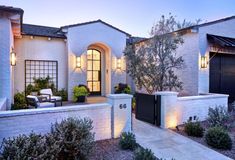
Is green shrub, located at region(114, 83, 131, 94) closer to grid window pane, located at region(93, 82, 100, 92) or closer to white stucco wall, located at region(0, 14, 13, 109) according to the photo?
grid window pane, located at region(93, 82, 100, 92)

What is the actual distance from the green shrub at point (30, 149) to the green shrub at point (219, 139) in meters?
4.27

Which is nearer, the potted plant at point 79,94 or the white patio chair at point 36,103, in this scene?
the white patio chair at point 36,103

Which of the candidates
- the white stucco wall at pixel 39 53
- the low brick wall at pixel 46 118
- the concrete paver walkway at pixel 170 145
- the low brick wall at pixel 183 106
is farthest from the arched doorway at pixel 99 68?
the low brick wall at pixel 46 118

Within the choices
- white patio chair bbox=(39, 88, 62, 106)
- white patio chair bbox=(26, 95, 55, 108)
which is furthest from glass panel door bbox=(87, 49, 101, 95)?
white patio chair bbox=(26, 95, 55, 108)

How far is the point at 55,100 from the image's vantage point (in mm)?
9430

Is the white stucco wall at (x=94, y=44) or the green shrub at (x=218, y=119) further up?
the white stucco wall at (x=94, y=44)

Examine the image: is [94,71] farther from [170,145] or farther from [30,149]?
[30,149]

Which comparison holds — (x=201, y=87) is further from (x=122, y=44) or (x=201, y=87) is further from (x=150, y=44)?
(x=122, y=44)

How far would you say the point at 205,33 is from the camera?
995cm

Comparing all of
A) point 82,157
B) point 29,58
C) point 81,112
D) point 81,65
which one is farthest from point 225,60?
point 29,58

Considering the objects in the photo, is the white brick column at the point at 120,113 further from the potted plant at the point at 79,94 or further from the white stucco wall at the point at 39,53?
the white stucco wall at the point at 39,53

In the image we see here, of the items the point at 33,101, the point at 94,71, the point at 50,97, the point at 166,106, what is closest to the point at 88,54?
the point at 94,71

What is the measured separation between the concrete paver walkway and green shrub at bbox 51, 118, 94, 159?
1.79 metres

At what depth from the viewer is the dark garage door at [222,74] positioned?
10.8 m
